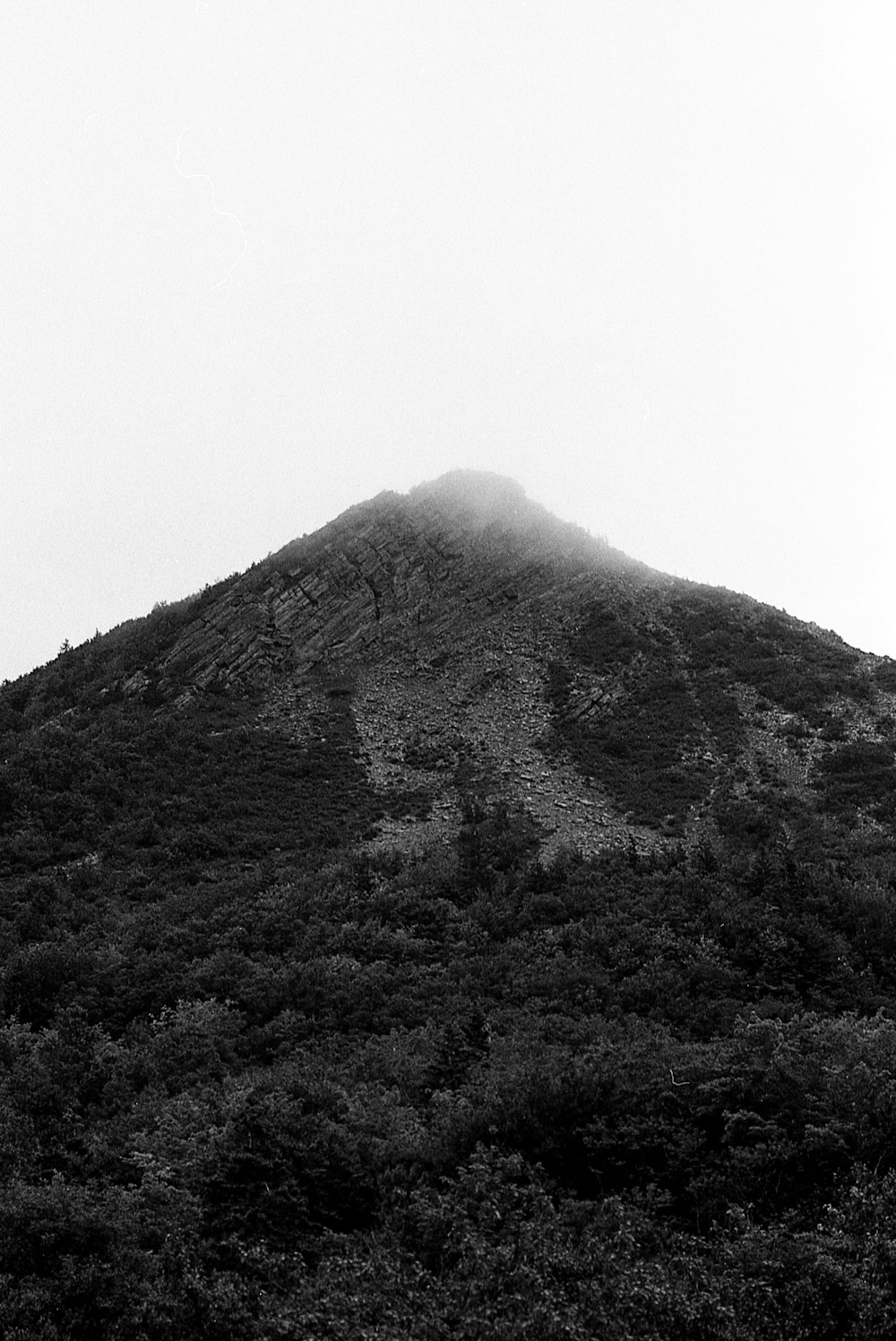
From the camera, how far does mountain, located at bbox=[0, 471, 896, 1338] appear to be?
33.0 ft

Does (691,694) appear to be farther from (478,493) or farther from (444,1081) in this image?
(444,1081)

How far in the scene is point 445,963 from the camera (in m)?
21.6

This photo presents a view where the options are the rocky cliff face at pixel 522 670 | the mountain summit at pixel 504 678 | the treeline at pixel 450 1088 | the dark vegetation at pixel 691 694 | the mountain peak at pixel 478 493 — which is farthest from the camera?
the mountain peak at pixel 478 493

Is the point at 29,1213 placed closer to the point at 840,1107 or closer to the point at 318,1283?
the point at 318,1283

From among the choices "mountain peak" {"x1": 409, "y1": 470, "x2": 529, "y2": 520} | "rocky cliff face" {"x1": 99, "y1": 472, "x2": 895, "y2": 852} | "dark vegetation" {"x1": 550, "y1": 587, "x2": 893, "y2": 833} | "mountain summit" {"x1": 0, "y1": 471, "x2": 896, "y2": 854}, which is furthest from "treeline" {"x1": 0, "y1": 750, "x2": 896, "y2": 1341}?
"mountain peak" {"x1": 409, "y1": 470, "x2": 529, "y2": 520}

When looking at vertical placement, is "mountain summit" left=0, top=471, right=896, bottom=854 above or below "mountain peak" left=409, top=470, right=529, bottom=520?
below

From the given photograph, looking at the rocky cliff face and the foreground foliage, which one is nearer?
the foreground foliage

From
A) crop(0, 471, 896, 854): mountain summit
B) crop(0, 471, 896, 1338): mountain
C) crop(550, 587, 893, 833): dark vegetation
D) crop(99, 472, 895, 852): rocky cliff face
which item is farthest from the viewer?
crop(99, 472, 895, 852): rocky cliff face

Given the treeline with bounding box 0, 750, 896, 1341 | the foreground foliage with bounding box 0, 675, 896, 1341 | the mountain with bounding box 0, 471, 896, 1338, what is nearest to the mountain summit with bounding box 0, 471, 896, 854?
the mountain with bounding box 0, 471, 896, 1338

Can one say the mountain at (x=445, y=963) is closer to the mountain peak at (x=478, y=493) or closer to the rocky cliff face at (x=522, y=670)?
the rocky cliff face at (x=522, y=670)

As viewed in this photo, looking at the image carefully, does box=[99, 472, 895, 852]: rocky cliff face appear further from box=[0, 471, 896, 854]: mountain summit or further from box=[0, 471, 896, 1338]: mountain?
box=[0, 471, 896, 1338]: mountain

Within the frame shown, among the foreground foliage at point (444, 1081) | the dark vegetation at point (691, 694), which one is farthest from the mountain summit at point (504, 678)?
the foreground foliage at point (444, 1081)

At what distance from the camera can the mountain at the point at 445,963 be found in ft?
33.0

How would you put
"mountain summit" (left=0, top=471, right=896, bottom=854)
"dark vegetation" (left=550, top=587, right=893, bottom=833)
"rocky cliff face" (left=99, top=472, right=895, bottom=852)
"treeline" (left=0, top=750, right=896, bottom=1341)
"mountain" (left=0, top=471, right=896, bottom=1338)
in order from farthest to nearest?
1. "rocky cliff face" (left=99, top=472, right=895, bottom=852)
2. "mountain summit" (left=0, top=471, right=896, bottom=854)
3. "dark vegetation" (left=550, top=587, right=893, bottom=833)
4. "mountain" (left=0, top=471, right=896, bottom=1338)
5. "treeline" (left=0, top=750, right=896, bottom=1341)
